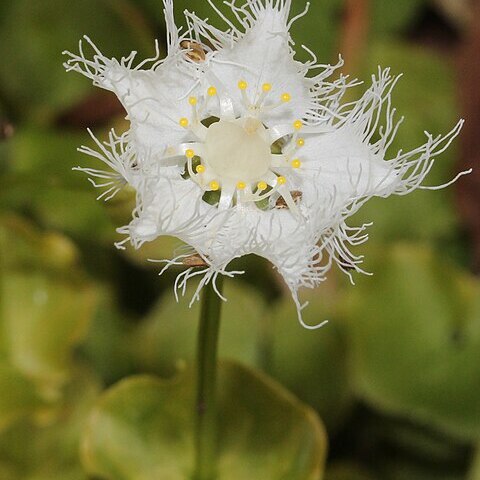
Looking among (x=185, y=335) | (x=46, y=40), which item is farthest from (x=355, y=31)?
(x=185, y=335)

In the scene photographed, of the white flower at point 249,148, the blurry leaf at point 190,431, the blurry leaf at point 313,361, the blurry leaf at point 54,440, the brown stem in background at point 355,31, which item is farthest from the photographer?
the brown stem in background at point 355,31

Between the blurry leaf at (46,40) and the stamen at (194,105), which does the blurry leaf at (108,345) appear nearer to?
the blurry leaf at (46,40)

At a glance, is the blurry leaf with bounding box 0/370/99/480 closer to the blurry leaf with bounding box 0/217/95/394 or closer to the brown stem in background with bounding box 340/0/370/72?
the blurry leaf with bounding box 0/217/95/394

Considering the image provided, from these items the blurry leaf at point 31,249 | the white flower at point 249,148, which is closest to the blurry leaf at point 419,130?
the blurry leaf at point 31,249

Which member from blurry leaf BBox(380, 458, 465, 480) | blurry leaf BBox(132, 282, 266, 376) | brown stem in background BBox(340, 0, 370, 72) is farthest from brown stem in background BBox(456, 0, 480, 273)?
blurry leaf BBox(132, 282, 266, 376)

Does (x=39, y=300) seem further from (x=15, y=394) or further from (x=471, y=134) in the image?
(x=471, y=134)

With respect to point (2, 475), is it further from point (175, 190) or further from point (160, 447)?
point (175, 190)
